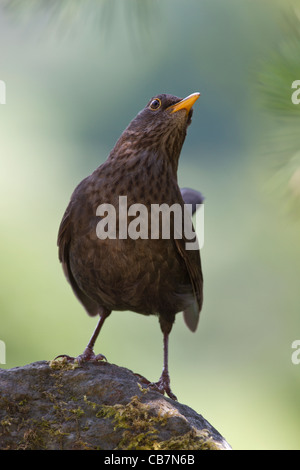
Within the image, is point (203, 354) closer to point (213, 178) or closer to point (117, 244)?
point (213, 178)

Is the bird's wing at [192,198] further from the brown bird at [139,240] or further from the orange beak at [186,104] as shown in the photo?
the orange beak at [186,104]

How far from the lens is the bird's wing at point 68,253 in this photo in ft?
14.0

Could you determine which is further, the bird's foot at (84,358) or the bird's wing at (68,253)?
the bird's wing at (68,253)

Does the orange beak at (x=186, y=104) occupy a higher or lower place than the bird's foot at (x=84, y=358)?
higher

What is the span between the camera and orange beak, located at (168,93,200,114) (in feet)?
14.1

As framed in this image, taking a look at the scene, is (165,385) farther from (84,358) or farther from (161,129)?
(161,129)

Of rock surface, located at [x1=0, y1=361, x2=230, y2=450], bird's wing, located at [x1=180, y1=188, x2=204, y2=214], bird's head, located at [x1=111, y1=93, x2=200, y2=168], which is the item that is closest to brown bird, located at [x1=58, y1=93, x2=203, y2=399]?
bird's head, located at [x1=111, y1=93, x2=200, y2=168]

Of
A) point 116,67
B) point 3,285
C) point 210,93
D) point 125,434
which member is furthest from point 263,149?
point 116,67

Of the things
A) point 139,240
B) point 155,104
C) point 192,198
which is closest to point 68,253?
point 139,240

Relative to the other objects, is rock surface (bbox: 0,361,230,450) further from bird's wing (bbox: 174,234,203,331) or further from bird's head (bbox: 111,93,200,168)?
bird's head (bbox: 111,93,200,168)

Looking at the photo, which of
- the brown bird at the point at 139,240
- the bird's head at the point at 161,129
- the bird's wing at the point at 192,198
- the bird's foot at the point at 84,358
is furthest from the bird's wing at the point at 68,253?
the bird's wing at the point at 192,198

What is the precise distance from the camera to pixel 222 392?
23.4ft

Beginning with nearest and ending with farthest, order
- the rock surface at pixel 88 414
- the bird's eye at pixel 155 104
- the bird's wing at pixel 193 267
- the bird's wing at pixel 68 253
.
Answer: the rock surface at pixel 88 414
the bird's wing at pixel 193 267
the bird's wing at pixel 68 253
the bird's eye at pixel 155 104

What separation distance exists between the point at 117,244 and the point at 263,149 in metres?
1.02
